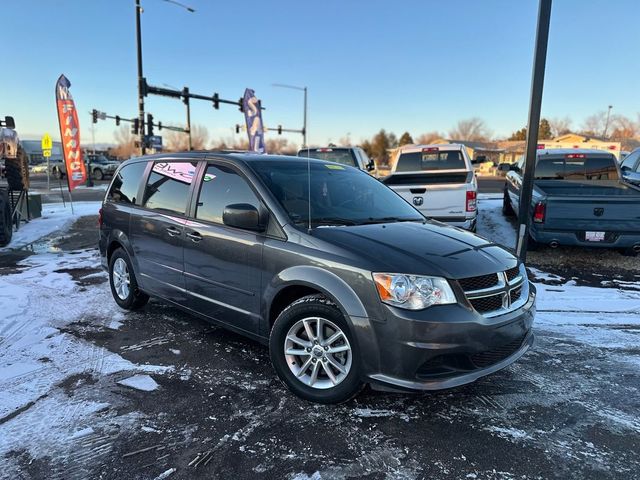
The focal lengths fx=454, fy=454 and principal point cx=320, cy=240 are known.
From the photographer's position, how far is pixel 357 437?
9.35 ft

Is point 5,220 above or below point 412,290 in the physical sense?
below

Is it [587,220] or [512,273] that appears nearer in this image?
[512,273]

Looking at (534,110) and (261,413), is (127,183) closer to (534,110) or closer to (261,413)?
(261,413)

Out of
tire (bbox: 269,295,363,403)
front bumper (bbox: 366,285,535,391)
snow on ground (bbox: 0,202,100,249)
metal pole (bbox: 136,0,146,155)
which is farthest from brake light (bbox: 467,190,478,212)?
metal pole (bbox: 136,0,146,155)

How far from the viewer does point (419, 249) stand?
3166mm

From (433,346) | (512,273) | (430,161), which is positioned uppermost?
(430,161)

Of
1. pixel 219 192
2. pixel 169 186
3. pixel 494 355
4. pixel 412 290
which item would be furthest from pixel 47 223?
pixel 494 355

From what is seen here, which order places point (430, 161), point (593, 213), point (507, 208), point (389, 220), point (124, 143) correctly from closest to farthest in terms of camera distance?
point (389, 220)
point (593, 213)
point (430, 161)
point (507, 208)
point (124, 143)

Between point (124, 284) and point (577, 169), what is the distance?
9336 mm

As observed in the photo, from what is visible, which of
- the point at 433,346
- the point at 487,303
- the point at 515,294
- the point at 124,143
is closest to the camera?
the point at 433,346

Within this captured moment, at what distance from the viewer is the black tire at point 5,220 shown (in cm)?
934

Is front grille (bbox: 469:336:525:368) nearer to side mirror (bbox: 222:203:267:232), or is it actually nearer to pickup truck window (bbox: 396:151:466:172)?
side mirror (bbox: 222:203:267:232)

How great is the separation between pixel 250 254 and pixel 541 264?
20.1 feet

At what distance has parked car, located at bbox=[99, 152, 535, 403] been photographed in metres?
2.86
